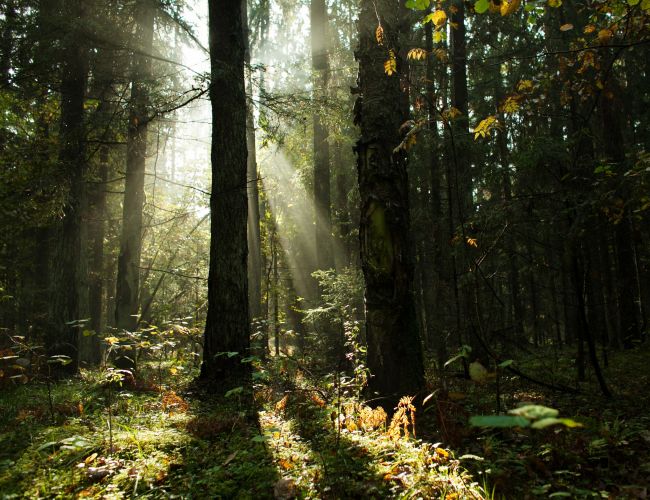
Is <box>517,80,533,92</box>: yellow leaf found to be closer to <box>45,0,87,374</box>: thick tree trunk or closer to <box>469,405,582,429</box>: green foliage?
<box>469,405,582,429</box>: green foliage

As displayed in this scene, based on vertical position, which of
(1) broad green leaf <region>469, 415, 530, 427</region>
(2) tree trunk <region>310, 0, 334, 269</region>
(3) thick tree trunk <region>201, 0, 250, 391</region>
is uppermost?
(2) tree trunk <region>310, 0, 334, 269</region>

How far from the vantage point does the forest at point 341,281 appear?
338 centimetres

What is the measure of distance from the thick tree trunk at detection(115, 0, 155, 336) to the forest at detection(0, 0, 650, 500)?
67 mm

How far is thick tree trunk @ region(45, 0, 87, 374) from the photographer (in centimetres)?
952

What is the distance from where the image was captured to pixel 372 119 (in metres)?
5.23

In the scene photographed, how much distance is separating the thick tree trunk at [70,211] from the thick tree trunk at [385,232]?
7447 mm

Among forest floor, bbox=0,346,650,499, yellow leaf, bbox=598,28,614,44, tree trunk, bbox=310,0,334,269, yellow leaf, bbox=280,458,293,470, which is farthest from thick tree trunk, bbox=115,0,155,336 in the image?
yellow leaf, bbox=598,28,614,44

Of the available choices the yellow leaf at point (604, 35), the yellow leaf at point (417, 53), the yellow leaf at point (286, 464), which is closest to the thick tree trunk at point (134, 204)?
the yellow leaf at point (417, 53)

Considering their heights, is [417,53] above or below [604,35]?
above

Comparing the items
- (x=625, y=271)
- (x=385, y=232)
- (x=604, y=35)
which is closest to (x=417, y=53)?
(x=604, y=35)

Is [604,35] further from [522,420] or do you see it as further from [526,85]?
[522,420]

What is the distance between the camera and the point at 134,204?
1087 cm

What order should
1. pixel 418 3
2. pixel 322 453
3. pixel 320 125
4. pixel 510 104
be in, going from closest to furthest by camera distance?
pixel 418 3, pixel 322 453, pixel 510 104, pixel 320 125

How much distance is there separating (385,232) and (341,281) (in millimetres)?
4953
